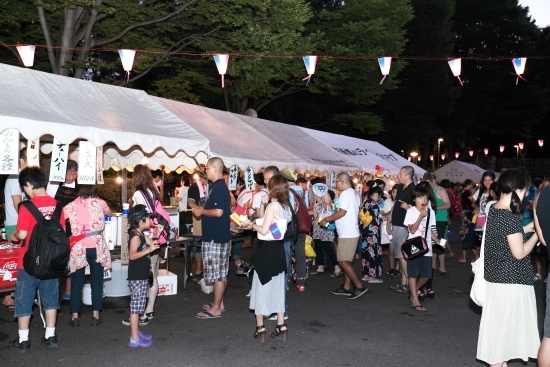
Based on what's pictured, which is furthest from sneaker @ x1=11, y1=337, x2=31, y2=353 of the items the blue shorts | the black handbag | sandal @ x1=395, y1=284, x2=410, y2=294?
sandal @ x1=395, y1=284, x2=410, y2=294

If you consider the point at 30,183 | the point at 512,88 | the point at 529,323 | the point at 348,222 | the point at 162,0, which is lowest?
the point at 529,323

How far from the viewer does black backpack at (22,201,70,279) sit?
511 cm

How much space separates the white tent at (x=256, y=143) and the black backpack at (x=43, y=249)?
4.01 metres

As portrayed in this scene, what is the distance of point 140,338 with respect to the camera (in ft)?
18.5

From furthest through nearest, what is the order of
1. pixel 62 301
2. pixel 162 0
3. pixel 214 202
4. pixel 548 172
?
pixel 548 172, pixel 162 0, pixel 62 301, pixel 214 202

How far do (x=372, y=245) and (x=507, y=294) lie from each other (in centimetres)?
549

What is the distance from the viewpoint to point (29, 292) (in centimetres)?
528

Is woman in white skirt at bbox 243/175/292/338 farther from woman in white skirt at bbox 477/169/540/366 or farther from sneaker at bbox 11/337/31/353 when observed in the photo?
sneaker at bbox 11/337/31/353

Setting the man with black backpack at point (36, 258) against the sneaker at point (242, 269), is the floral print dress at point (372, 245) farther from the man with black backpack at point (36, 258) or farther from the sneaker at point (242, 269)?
the man with black backpack at point (36, 258)

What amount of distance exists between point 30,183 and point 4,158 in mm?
834

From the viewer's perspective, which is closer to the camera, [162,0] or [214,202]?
[214,202]

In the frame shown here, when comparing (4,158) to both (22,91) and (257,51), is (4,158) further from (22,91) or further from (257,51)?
(257,51)

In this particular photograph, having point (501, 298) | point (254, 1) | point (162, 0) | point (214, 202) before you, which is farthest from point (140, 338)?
point (162, 0)

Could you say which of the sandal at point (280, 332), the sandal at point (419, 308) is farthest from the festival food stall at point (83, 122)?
the sandal at point (419, 308)
